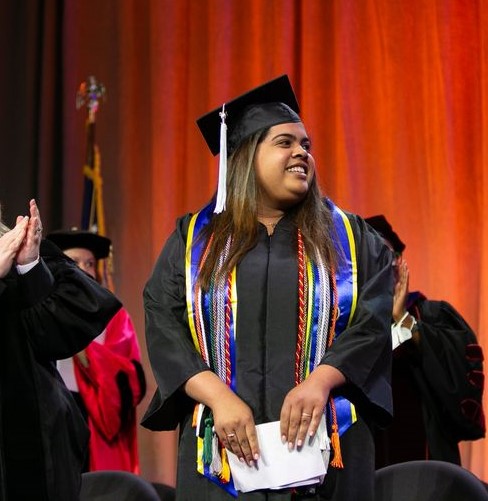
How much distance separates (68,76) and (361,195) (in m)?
1.98

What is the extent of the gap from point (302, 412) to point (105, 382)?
2304mm

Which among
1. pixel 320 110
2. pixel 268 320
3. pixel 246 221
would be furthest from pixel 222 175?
pixel 320 110

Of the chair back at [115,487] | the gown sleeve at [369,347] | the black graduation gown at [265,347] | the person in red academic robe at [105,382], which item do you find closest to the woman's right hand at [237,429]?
the black graduation gown at [265,347]

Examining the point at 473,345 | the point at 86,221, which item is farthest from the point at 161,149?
the point at 473,345

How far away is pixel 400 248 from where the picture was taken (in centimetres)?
437

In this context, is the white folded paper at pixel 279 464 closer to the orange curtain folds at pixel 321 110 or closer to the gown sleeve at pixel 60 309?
the gown sleeve at pixel 60 309

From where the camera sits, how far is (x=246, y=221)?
280cm

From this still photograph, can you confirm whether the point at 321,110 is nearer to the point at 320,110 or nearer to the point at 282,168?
the point at 320,110

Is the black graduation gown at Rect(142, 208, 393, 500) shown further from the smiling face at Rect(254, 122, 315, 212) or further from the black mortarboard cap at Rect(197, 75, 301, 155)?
the black mortarboard cap at Rect(197, 75, 301, 155)

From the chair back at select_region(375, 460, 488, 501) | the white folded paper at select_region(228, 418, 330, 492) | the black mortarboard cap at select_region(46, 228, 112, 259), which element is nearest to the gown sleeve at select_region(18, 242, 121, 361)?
the white folded paper at select_region(228, 418, 330, 492)

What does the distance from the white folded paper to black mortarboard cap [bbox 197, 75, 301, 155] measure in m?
0.94

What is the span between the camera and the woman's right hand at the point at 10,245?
2801 mm

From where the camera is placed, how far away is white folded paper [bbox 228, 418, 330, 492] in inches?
95.3

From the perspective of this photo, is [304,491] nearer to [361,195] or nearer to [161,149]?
[361,195]
